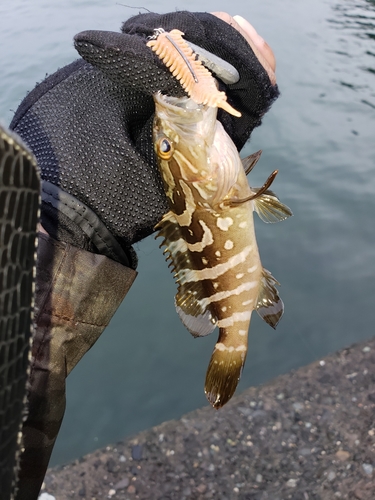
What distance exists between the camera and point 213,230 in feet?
8.67

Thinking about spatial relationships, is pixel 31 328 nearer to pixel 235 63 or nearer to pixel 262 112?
pixel 235 63

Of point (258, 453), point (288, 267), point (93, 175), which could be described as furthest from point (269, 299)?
point (288, 267)

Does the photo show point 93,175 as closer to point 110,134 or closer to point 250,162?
point 110,134

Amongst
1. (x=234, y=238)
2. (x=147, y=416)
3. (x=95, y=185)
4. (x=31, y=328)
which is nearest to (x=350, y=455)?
(x=147, y=416)

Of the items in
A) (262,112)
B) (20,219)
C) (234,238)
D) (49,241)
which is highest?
(20,219)

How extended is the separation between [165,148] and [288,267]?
3940 millimetres

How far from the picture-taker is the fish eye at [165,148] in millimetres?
2543

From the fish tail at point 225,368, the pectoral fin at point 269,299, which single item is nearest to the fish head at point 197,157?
the pectoral fin at point 269,299

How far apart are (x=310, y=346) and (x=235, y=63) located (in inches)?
145

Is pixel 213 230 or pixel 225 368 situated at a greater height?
pixel 213 230

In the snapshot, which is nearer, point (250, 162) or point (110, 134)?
point (110, 134)

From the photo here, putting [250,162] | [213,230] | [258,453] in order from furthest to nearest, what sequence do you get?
[258,453] → [250,162] → [213,230]

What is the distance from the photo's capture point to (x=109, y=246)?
2549mm

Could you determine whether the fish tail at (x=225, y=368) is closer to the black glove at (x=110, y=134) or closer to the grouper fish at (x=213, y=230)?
the grouper fish at (x=213, y=230)
